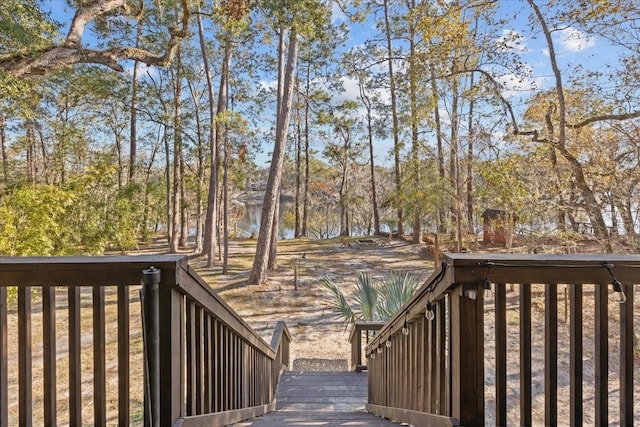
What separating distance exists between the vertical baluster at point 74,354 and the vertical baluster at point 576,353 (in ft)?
5.50

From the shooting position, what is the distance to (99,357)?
3.83 ft

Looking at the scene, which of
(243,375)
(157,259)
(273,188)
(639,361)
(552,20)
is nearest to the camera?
(157,259)

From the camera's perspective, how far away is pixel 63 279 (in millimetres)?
1122

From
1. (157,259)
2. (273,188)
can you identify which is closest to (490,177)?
(273,188)

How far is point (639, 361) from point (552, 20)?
17.5 feet

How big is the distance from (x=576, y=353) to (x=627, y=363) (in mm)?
179

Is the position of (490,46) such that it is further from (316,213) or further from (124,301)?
(316,213)

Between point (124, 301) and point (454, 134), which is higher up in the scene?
point (454, 134)

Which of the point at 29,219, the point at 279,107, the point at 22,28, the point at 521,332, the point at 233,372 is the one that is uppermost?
the point at 279,107

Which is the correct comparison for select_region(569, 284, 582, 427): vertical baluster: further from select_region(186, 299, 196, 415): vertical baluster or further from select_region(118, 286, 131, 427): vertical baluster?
select_region(118, 286, 131, 427): vertical baluster

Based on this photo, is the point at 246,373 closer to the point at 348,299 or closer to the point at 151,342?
the point at 151,342

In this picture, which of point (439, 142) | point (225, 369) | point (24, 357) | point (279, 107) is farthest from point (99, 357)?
point (439, 142)

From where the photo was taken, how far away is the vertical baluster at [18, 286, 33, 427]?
114 cm

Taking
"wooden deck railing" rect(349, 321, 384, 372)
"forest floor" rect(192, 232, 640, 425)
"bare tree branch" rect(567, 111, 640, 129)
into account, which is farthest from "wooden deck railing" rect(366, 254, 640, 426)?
"bare tree branch" rect(567, 111, 640, 129)
